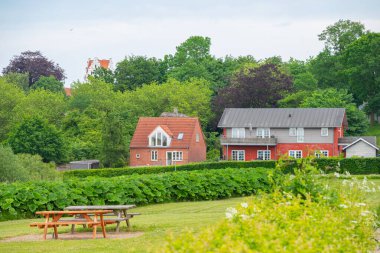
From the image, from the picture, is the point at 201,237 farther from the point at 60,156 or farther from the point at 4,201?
the point at 60,156

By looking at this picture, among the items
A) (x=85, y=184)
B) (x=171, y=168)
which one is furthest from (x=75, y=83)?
(x=85, y=184)

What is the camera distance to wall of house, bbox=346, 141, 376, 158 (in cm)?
8094

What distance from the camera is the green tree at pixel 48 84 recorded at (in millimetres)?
131250

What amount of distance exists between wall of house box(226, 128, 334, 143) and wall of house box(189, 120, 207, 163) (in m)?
2.90

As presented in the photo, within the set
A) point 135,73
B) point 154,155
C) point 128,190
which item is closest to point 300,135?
point 154,155

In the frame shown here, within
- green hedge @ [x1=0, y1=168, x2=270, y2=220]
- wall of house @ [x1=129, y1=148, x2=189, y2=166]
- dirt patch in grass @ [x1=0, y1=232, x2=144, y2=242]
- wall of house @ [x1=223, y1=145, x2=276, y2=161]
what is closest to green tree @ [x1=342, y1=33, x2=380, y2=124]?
wall of house @ [x1=223, y1=145, x2=276, y2=161]

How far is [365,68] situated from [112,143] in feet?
122

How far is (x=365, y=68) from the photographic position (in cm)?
10400

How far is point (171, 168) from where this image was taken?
64.2 metres

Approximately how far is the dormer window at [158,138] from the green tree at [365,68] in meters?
27.4

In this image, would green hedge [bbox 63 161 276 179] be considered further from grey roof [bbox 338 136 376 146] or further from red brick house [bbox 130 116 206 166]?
red brick house [bbox 130 116 206 166]

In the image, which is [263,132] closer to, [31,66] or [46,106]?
[46,106]

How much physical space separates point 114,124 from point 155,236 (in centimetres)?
6039

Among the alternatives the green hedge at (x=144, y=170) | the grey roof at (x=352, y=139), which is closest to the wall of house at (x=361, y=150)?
the grey roof at (x=352, y=139)
